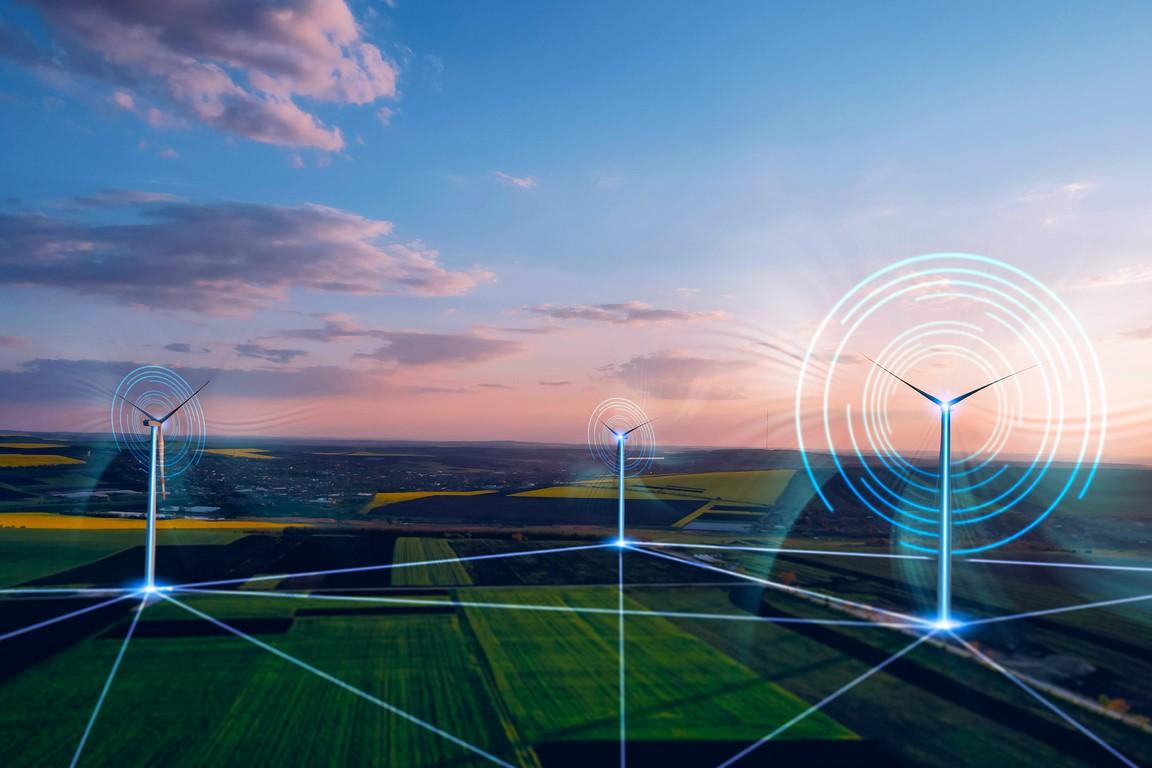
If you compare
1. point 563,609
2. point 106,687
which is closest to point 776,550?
point 563,609

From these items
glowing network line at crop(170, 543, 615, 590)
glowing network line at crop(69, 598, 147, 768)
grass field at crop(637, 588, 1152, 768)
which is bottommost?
glowing network line at crop(170, 543, 615, 590)

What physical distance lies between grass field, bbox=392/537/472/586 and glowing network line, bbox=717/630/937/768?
104 feet

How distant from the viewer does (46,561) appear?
216ft

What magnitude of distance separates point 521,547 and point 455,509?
1841 inches

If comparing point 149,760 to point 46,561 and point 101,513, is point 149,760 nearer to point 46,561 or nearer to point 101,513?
point 46,561

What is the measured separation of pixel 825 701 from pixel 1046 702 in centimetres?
984

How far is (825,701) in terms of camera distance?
102 feet

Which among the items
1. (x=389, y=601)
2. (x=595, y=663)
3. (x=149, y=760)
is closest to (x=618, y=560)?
(x=389, y=601)

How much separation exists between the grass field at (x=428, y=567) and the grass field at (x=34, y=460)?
432ft

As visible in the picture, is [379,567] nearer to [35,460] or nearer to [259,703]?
[259,703]

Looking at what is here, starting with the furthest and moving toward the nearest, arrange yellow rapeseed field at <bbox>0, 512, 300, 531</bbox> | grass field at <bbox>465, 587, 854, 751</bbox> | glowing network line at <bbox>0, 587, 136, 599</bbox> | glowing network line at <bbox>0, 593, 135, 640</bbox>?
yellow rapeseed field at <bbox>0, 512, 300, 531</bbox>, glowing network line at <bbox>0, 587, 136, 599</bbox>, glowing network line at <bbox>0, 593, 135, 640</bbox>, grass field at <bbox>465, 587, 854, 751</bbox>

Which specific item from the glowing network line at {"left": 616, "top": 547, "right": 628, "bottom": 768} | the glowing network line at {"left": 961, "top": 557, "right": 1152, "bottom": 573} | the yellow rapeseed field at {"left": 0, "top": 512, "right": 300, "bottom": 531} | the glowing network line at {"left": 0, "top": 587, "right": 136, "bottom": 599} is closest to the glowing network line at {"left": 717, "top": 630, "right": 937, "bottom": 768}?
the glowing network line at {"left": 616, "top": 547, "right": 628, "bottom": 768}

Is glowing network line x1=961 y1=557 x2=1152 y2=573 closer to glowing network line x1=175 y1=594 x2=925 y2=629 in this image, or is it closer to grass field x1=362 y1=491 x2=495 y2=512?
glowing network line x1=175 y1=594 x2=925 y2=629

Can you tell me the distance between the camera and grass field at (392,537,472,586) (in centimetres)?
5828
